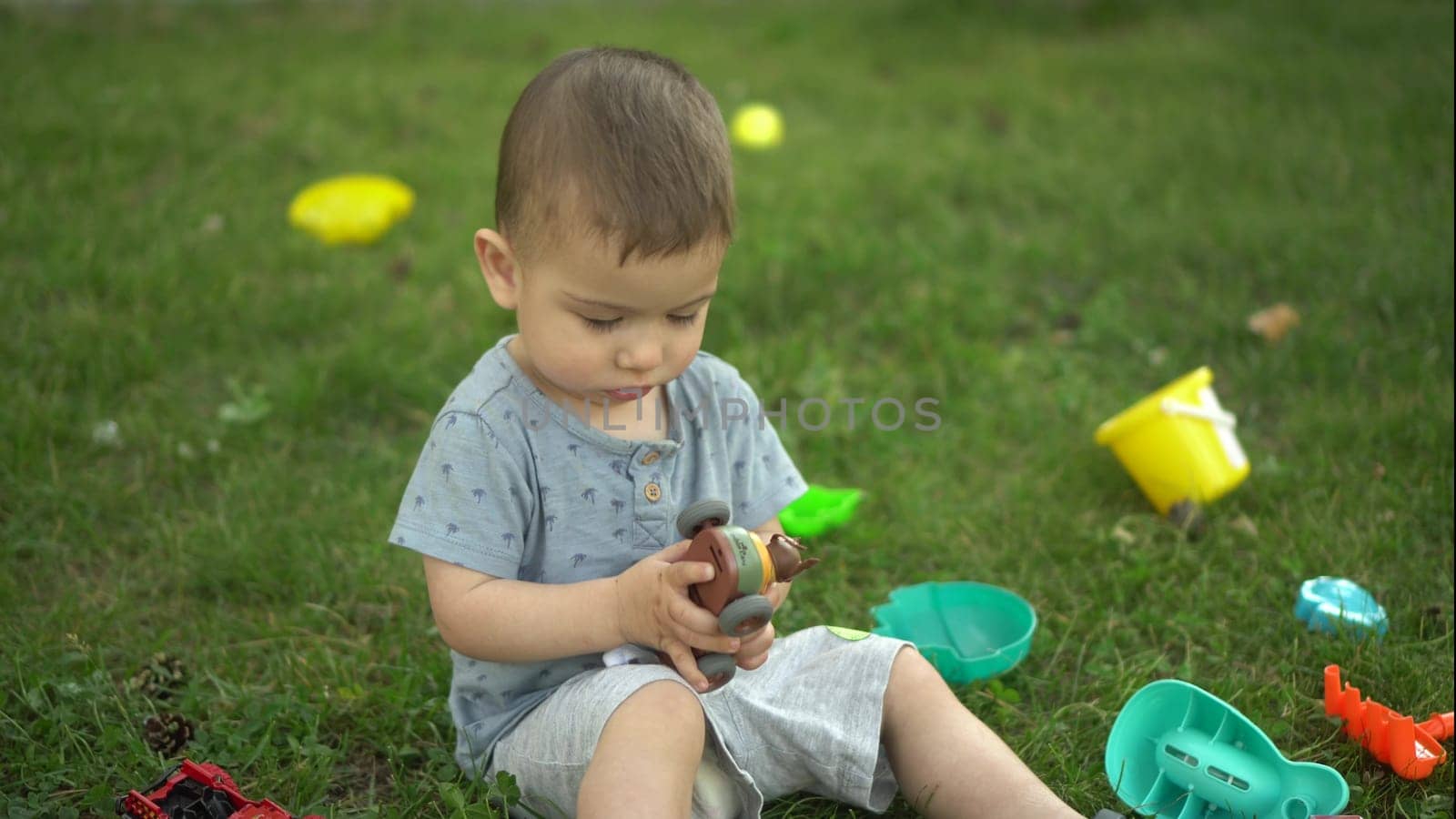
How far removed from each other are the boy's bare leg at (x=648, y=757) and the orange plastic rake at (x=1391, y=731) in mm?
1153

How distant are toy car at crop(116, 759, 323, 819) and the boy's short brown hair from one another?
2.84 ft

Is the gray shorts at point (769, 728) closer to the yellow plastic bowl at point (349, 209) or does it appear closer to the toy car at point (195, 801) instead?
the toy car at point (195, 801)

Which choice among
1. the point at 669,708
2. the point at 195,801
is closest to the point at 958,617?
the point at 669,708

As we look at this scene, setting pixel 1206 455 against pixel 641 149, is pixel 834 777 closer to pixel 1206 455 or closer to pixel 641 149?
pixel 641 149

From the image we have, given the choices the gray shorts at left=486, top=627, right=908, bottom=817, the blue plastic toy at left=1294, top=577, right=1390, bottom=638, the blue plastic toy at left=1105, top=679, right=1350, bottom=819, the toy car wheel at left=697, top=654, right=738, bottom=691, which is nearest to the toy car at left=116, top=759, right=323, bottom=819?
the gray shorts at left=486, top=627, right=908, bottom=817

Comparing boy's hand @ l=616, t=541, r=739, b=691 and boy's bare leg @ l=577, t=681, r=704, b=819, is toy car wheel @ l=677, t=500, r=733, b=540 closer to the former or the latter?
boy's hand @ l=616, t=541, r=739, b=691

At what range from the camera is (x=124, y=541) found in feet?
8.60

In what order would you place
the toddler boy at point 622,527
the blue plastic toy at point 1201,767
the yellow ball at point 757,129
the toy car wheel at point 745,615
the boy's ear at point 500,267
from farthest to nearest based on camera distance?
1. the yellow ball at point 757,129
2. the blue plastic toy at point 1201,767
3. the boy's ear at point 500,267
4. the toddler boy at point 622,527
5. the toy car wheel at point 745,615

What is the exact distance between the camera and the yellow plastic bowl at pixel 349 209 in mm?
3967

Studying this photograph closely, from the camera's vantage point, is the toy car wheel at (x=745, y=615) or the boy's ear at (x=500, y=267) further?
the boy's ear at (x=500, y=267)

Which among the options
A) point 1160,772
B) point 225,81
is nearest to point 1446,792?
point 1160,772

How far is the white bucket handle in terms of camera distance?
279cm

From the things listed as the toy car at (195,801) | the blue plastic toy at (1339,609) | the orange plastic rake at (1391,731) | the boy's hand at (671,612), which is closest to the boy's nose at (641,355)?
the boy's hand at (671,612)

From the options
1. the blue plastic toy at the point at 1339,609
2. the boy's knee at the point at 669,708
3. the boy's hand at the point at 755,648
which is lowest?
the blue plastic toy at the point at 1339,609
